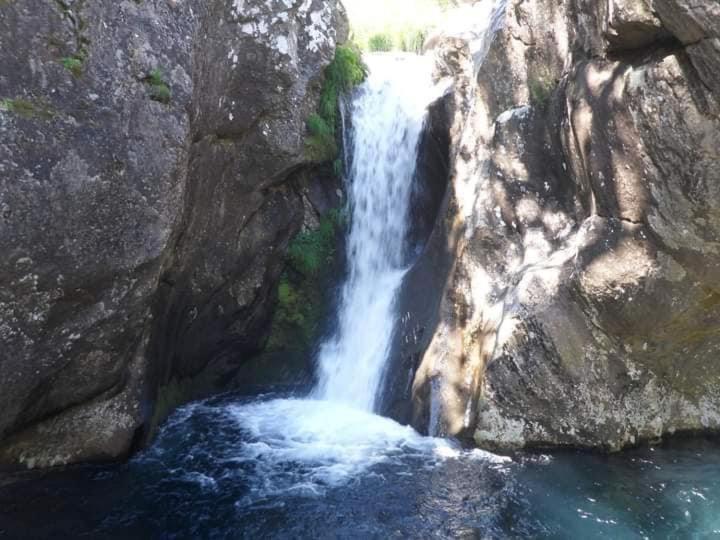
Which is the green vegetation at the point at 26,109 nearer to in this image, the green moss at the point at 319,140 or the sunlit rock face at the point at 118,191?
the sunlit rock face at the point at 118,191

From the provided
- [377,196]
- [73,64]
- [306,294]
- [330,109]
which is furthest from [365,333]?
[73,64]

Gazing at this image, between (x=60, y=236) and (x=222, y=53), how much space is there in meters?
3.76

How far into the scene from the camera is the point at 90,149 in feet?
19.2

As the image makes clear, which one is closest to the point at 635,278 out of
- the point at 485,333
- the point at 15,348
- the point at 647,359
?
the point at 647,359

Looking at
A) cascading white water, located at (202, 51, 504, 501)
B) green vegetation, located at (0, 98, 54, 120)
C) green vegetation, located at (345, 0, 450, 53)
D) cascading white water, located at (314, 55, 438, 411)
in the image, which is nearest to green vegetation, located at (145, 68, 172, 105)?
green vegetation, located at (0, 98, 54, 120)

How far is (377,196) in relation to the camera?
10617 millimetres

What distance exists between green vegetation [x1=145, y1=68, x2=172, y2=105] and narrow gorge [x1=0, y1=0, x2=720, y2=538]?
0.04 metres

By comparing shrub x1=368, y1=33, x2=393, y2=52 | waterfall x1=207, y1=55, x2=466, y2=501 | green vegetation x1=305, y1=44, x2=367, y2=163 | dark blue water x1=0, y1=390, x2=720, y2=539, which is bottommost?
dark blue water x1=0, y1=390, x2=720, y2=539

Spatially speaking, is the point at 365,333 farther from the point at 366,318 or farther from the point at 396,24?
the point at 396,24

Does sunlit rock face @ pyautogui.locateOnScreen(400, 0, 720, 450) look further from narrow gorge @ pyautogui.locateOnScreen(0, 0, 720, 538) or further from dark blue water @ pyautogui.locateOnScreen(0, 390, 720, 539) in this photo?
dark blue water @ pyautogui.locateOnScreen(0, 390, 720, 539)

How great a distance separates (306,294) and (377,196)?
6.97 feet

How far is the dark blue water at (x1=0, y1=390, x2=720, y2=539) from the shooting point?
214 inches

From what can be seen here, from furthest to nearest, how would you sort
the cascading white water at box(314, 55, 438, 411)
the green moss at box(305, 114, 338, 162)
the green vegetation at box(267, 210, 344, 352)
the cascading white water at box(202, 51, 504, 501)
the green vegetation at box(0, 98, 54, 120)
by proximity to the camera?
the green vegetation at box(267, 210, 344, 352) < the cascading white water at box(314, 55, 438, 411) < the green moss at box(305, 114, 338, 162) < the cascading white water at box(202, 51, 504, 501) < the green vegetation at box(0, 98, 54, 120)

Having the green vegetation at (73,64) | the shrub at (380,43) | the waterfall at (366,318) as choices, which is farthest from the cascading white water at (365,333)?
the green vegetation at (73,64)
